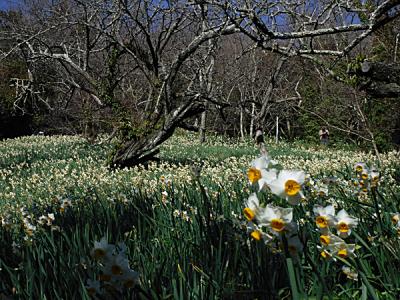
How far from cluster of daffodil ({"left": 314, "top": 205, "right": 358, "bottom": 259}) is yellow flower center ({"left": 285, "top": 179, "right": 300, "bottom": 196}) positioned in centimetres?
23

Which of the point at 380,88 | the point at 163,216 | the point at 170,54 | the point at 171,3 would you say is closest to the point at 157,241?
the point at 163,216

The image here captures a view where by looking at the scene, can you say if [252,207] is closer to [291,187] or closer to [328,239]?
[291,187]

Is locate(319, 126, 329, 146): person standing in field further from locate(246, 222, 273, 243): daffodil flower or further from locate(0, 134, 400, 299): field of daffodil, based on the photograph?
locate(246, 222, 273, 243): daffodil flower

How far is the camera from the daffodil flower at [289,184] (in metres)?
1.07

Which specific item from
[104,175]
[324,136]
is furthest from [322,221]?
[324,136]

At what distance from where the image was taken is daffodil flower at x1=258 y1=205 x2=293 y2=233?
1.06 metres

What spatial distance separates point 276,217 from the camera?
1057 millimetres

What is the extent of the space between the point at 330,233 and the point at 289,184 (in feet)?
1.02

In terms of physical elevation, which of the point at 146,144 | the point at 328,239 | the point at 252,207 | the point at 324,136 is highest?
the point at 324,136

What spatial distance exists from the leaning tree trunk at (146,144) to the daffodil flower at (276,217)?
24.2 feet

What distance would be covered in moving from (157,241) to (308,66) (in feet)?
52.2

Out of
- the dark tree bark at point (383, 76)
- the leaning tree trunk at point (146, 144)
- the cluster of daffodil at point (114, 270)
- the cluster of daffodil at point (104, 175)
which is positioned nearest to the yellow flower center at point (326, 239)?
the cluster of daffodil at point (114, 270)

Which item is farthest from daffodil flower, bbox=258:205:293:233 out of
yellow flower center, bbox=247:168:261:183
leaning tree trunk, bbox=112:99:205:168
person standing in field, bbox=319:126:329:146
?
person standing in field, bbox=319:126:329:146

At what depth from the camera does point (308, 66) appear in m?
16.9
